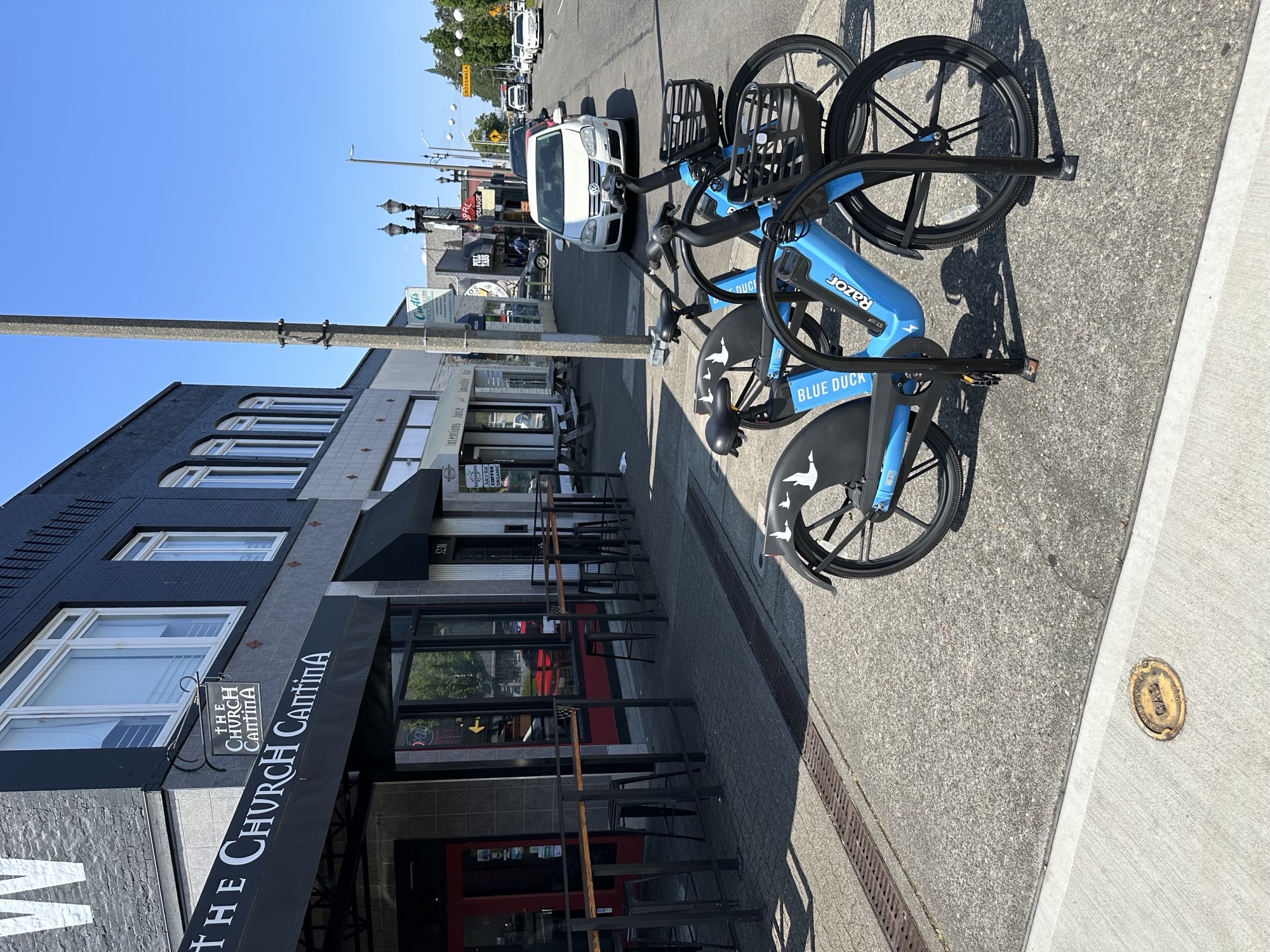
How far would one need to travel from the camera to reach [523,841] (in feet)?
33.3

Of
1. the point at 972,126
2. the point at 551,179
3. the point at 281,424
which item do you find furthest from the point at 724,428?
the point at 281,424

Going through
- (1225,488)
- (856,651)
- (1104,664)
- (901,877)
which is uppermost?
(1225,488)

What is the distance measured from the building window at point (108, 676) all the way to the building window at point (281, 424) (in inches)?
372

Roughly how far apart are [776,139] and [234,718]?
8295 millimetres

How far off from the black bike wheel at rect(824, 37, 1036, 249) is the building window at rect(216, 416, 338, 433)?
17.8m

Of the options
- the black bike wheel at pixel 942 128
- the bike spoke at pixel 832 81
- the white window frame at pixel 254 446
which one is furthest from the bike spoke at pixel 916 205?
the white window frame at pixel 254 446

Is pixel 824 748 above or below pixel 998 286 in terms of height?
below

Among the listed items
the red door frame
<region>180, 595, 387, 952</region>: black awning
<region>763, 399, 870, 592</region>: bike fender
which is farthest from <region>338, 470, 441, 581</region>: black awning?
<region>763, 399, 870, 592</region>: bike fender

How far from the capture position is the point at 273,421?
21.5 metres

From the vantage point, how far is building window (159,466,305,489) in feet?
54.6

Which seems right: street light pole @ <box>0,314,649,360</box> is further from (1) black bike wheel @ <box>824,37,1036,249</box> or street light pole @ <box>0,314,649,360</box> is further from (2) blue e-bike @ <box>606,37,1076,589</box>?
(1) black bike wheel @ <box>824,37,1036,249</box>

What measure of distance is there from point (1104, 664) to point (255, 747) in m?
8.75

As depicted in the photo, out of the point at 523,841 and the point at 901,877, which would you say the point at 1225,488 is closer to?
the point at 901,877

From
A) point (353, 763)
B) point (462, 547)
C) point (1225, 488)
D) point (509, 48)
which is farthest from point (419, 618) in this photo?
→ point (509, 48)
